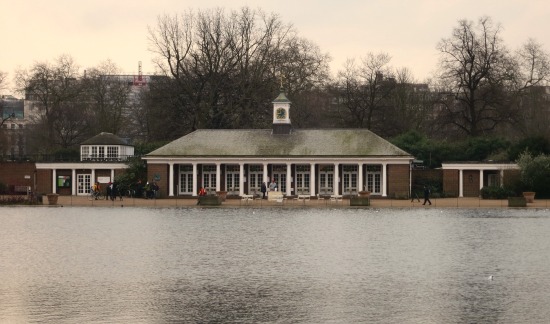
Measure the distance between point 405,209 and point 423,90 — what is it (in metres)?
56.1

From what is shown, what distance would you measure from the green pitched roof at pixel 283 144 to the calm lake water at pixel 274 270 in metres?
24.2

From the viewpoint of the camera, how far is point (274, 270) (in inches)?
1282

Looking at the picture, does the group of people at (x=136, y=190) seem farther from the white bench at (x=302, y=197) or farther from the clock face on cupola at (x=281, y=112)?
the clock face on cupola at (x=281, y=112)

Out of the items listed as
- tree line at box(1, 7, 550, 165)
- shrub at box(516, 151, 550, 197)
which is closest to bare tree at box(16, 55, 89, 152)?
tree line at box(1, 7, 550, 165)

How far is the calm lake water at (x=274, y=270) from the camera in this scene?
81.4 ft

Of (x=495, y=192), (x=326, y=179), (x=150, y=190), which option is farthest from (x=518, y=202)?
(x=150, y=190)

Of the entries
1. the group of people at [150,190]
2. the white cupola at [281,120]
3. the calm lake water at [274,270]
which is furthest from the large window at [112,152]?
the calm lake water at [274,270]

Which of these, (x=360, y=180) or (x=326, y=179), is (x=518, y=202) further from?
(x=326, y=179)

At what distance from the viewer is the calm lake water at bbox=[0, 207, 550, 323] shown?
24.8 meters

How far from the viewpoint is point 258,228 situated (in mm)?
49219

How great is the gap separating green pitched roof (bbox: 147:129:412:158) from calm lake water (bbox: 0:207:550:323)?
24240 millimetres

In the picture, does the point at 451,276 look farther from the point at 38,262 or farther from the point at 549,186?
the point at 549,186

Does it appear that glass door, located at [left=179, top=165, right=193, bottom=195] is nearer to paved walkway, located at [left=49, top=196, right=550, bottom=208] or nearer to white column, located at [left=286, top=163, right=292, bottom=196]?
paved walkway, located at [left=49, top=196, right=550, bottom=208]

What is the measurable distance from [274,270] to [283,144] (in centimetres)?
4891
